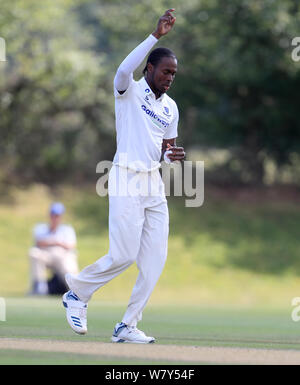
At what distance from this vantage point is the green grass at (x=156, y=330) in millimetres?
6852

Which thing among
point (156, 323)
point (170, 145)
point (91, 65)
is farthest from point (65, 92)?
point (170, 145)

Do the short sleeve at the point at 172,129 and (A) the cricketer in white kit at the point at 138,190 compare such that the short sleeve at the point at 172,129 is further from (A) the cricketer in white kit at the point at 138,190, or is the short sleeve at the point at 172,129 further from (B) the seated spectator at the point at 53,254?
(B) the seated spectator at the point at 53,254

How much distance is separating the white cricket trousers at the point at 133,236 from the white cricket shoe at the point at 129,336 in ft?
0.21

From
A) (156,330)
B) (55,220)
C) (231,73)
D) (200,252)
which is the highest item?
(231,73)

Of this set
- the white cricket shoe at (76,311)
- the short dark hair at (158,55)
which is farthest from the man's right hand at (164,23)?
the white cricket shoe at (76,311)

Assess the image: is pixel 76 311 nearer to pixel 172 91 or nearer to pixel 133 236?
pixel 133 236

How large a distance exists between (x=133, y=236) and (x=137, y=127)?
3.41 feet

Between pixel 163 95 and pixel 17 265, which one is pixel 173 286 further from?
pixel 163 95

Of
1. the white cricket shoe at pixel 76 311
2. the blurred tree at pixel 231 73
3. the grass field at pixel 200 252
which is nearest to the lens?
the white cricket shoe at pixel 76 311

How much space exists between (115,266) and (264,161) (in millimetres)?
22483

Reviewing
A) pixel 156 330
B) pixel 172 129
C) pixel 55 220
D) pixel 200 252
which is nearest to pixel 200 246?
pixel 200 252

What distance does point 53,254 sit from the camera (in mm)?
19219

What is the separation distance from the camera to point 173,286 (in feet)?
83.1

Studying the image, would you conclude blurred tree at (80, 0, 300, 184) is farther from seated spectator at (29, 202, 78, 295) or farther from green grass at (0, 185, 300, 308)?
seated spectator at (29, 202, 78, 295)
